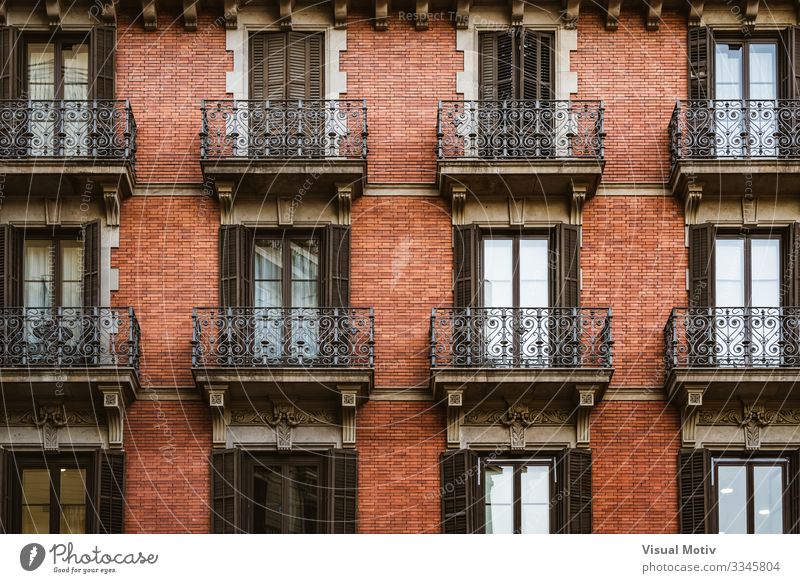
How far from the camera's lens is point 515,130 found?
29797 mm

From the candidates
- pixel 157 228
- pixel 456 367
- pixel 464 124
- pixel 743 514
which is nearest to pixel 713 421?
pixel 743 514

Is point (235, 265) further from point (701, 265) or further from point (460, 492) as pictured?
point (701, 265)

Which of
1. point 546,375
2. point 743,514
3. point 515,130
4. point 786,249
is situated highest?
point 515,130

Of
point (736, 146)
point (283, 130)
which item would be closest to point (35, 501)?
point (283, 130)

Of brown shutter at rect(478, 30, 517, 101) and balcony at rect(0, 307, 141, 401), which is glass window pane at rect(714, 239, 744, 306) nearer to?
brown shutter at rect(478, 30, 517, 101)

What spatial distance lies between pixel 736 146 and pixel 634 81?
2008 mm

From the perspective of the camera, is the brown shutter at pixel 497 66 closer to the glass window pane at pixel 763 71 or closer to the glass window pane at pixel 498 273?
the glass window pane at pixel 498 273

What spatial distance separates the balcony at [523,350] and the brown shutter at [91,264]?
5.08 meters

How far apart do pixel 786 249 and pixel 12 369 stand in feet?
38.2

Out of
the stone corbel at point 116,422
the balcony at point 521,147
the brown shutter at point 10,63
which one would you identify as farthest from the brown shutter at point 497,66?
the stone corbel at point 116,422

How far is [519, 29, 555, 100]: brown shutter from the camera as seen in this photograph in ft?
100

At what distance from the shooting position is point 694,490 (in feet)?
94.2

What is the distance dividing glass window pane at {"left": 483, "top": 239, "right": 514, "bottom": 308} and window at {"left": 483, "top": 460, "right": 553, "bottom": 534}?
2.47 metres
